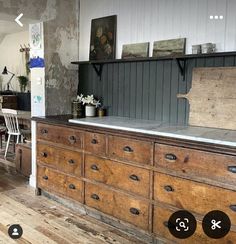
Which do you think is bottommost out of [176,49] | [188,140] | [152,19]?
[188,140]

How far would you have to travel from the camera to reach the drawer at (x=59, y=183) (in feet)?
10.5

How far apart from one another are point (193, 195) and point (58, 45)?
2.39m

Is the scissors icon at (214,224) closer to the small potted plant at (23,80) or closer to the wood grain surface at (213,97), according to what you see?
the wood grain surface at (213,97)

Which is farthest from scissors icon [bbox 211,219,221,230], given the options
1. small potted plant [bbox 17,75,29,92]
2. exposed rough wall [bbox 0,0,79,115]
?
small potted plant [bbox 17,75,29,92]

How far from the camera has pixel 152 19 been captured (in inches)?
125

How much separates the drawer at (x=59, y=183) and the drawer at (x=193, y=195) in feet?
3.19

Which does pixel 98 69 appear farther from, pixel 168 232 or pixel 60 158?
pixel 168 232

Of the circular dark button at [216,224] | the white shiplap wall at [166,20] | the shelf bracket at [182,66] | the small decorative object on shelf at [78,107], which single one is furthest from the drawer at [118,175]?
the white shiplap wall at [166,20]

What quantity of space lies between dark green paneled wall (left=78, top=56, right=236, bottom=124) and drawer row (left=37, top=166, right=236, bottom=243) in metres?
0.84

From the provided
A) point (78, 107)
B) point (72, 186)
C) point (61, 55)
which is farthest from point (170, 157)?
point (61, 55)

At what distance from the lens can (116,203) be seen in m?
2.81

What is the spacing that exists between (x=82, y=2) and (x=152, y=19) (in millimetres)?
1121

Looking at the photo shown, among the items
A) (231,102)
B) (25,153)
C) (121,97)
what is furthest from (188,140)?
(25,153)

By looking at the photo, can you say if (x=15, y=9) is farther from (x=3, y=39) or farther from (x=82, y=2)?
(x=3, y=39)
